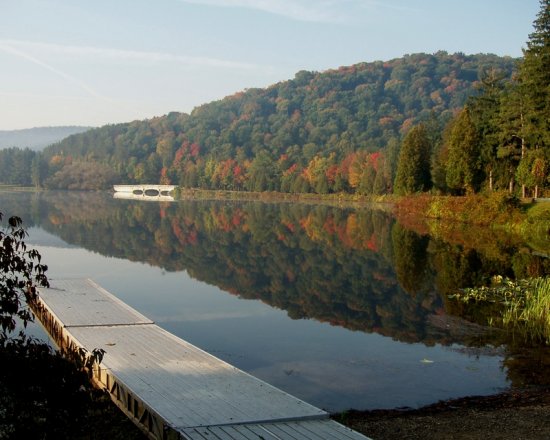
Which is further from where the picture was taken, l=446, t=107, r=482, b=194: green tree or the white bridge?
the white bridge

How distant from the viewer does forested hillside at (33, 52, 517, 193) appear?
119m

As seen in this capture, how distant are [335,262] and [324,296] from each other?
27.6 ft

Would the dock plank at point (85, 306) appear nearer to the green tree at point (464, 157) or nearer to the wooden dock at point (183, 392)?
the wooden dock at point (183, 392)

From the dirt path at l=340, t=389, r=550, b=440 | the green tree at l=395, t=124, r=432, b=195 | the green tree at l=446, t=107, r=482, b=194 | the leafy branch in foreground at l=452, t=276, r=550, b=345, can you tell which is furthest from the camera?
the green tree at l=395, t=124, r=432, b=195

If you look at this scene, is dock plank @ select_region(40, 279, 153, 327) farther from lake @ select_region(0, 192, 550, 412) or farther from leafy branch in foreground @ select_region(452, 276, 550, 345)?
leafy branch in foreground @ select_region(452, 276, 550, 345)

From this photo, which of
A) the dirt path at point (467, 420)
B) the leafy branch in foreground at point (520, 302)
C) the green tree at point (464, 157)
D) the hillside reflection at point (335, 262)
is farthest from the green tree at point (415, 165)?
the dirt path at point (467, 420)

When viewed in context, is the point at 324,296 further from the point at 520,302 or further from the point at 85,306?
the point at 85,306

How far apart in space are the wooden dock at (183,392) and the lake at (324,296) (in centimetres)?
192

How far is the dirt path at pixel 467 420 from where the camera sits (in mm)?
9375

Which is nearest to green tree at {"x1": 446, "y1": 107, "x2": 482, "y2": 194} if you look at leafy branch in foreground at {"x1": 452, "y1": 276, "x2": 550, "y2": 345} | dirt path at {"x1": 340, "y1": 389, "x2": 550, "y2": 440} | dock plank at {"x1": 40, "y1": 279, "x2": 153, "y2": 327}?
leafy branch in foreground at {"x1": 452, "y1": 276, "x2": 550, "y2": 345}

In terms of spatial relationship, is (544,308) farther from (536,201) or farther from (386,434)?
(536,201)

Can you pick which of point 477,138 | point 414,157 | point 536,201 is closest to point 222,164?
point 414,157

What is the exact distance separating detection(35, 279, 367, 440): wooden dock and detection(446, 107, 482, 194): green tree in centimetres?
4322

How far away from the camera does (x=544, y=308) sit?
17453 mm
